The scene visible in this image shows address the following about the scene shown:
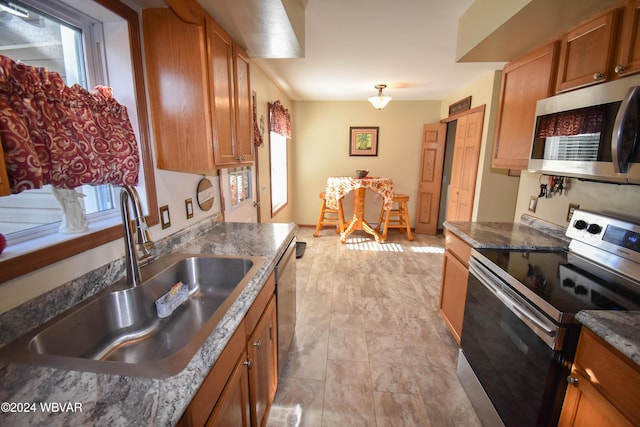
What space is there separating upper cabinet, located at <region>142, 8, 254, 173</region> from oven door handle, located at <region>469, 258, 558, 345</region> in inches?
61.3

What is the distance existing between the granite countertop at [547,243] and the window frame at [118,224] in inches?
70.4

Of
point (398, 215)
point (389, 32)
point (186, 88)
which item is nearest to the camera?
point (186, 88)

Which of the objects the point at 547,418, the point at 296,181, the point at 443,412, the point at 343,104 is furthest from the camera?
the point at 296,181

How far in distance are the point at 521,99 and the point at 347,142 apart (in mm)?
3404

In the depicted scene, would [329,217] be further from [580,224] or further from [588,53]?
[588,53]

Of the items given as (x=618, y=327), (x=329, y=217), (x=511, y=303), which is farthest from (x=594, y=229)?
(x=329, y=217)

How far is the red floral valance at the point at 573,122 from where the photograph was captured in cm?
123

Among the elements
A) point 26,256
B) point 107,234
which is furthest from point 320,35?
point 26,256

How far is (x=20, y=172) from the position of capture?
2.64 feet

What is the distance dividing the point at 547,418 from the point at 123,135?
6.80 ft

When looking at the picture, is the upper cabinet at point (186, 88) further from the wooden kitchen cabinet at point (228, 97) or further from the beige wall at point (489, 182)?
the beige wall at point (489, 182)

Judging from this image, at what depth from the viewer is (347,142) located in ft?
16.6

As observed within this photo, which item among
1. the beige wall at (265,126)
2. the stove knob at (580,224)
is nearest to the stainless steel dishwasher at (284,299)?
the beige wall at (265,126)

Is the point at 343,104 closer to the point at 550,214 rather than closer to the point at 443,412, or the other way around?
the point at 550,214
